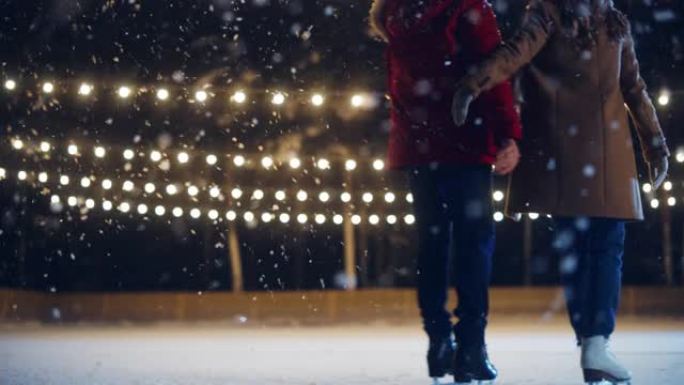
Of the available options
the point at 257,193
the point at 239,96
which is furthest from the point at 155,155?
the point at 239,96

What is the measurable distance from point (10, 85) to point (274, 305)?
9.21 feet

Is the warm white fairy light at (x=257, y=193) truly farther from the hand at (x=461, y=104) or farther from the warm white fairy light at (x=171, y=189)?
the hand at (x=461, y=104)

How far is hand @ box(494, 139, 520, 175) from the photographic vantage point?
542 centimetres

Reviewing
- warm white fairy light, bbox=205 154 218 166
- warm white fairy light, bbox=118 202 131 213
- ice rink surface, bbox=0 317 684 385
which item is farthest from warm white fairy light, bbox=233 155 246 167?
ice rink surface, bbox=0 317 684 385

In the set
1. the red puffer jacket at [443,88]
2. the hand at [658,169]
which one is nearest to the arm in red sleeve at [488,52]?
the red puffer jacket at [443,88]

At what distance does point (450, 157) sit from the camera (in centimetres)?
540

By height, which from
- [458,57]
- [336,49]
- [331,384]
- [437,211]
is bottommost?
[331,384]

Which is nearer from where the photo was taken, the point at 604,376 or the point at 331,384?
the point at 604,376

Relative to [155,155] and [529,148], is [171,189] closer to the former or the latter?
[155,155]

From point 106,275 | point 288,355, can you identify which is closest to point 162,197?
point 106,275

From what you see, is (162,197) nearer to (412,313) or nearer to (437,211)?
(412,313)

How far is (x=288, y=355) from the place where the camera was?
7.54 m

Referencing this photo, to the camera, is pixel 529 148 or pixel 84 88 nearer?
pixel 529 148

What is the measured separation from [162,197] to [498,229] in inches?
135
